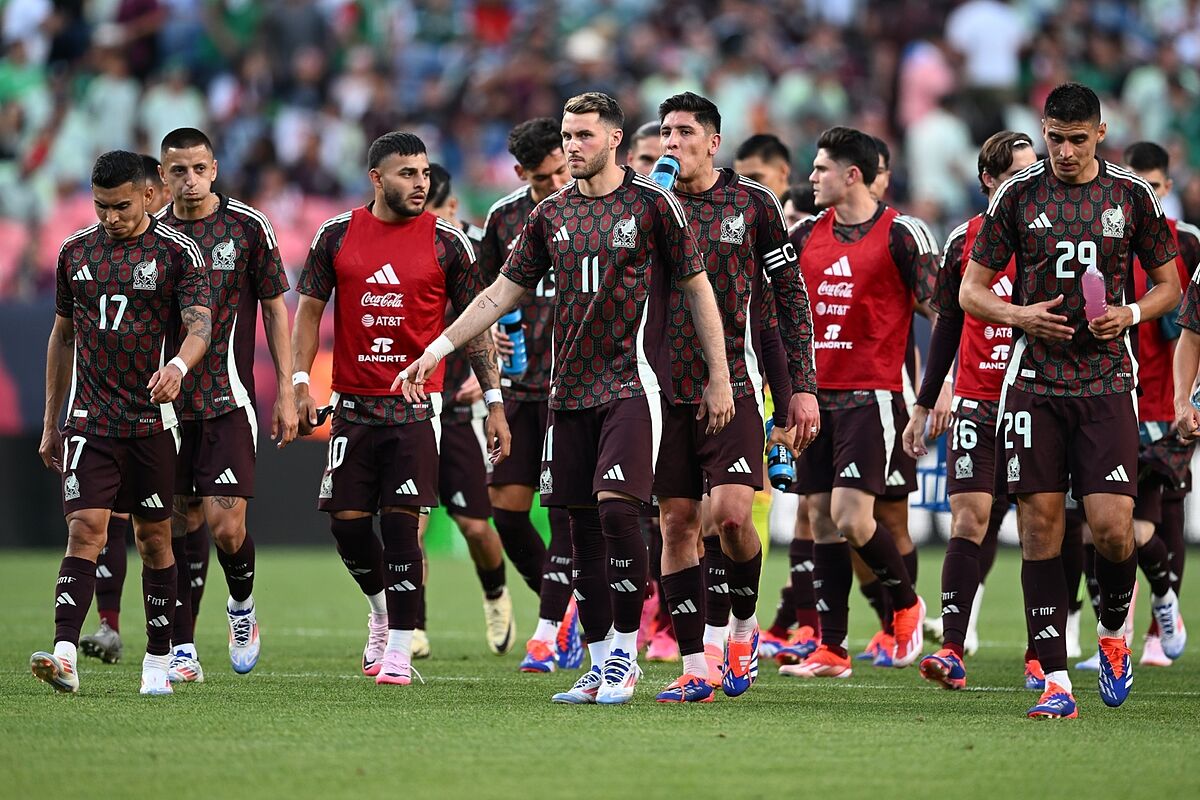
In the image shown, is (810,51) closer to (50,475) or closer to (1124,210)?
(50,475)

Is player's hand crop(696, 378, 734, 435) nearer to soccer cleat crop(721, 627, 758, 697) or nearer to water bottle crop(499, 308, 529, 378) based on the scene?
soccer cleat crop(721, 627, 758, 697)

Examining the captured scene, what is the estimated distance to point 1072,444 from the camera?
7723 mm

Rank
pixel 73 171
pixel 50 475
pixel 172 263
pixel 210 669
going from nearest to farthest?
pixel 172 263 → pixel 210 669 → pixel 50 475 → pixel 73 171

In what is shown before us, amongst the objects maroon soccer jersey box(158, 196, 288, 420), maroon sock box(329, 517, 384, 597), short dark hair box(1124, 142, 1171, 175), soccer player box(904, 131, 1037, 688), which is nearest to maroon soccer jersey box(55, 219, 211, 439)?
maroon soccer jersey box(158, 196, 288, 420)

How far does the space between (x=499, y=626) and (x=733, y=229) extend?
3412 mm

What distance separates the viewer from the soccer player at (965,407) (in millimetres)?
8953

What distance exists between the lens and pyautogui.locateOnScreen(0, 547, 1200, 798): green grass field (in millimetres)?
5867

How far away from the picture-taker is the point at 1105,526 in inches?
303

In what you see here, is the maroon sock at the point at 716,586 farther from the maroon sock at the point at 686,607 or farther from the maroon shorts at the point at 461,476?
the maroon shorts at the point at 461,476

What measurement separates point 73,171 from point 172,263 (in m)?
13.1

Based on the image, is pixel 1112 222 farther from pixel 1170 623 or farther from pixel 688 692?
pixel 1170 623

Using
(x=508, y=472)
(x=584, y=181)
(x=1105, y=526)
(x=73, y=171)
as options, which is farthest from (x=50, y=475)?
(x=1105, y=526)

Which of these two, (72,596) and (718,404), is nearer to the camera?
(718,404)

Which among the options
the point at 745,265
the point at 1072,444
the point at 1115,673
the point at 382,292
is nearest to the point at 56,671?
the point at 382,292
